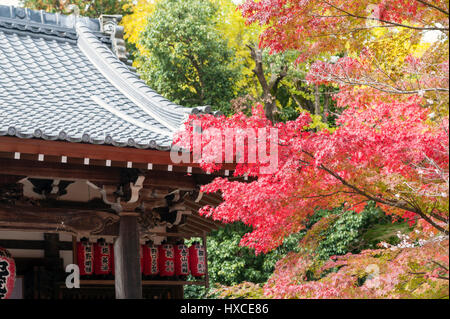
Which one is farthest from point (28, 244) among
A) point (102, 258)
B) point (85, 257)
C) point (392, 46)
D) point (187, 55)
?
point (187, 55)

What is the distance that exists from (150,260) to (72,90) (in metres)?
2.58

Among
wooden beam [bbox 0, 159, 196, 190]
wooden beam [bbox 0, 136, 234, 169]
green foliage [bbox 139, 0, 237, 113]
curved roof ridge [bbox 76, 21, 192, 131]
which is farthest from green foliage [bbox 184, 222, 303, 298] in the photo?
wooden beam [bbox 0, 136, 234, 169]

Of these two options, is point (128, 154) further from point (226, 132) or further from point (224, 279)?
point (224, 279)

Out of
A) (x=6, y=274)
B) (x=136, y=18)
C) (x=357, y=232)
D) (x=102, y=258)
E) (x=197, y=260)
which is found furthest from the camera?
(x=136, y=18)

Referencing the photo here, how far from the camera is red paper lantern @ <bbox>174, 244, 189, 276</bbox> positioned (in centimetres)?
883

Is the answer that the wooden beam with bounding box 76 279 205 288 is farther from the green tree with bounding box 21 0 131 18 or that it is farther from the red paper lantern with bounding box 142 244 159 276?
the green tree with bounding box 21 0 131 18

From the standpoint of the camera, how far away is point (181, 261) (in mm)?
8852

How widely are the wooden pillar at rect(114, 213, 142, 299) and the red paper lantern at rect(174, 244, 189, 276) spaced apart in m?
2.24

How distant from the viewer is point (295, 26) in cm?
642

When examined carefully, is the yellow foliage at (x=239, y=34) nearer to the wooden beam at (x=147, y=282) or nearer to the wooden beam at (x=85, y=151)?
the wooden beam at (x=147, y=282)

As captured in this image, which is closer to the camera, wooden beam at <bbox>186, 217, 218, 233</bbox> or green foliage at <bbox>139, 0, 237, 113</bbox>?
wooden beam at <bbox>186, 217, 218, 233</bbox>

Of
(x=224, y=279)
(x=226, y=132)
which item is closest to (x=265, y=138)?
(x=226, y=132)

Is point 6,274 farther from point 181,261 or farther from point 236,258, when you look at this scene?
point 236,258

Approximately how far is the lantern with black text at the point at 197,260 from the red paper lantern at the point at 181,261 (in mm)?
94
